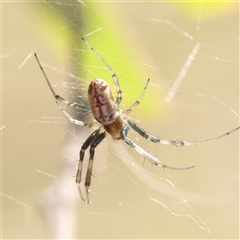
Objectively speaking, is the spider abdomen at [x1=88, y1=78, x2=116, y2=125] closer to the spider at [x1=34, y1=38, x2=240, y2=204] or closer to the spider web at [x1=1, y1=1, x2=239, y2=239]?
the spider at [x1=34, y1=38, x2=240, y2=204]

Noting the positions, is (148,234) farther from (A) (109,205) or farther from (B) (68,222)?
(B) (68,222)

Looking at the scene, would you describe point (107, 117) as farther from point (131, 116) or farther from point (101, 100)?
→ point (131, 116)

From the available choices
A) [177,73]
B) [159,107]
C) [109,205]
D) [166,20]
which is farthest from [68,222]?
[166,20]

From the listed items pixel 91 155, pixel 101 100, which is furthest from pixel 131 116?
pixel 101 100

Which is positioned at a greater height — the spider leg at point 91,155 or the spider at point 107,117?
the spider at point 107,117

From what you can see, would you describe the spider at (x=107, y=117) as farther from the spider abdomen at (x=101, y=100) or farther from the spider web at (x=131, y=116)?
the spider web at (x=131, y=116)

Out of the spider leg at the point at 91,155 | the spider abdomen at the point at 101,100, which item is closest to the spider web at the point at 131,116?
the spider leg at the point at 91,155
